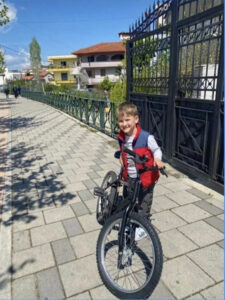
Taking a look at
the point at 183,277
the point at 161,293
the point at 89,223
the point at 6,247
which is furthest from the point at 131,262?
the point at 6,247

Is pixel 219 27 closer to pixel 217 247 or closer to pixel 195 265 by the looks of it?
pixel 217 247

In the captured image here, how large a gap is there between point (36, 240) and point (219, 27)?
388 centimetres

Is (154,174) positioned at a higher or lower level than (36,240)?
higher

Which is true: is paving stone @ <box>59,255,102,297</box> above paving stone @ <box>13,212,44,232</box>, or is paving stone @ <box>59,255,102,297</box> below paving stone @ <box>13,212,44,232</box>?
below

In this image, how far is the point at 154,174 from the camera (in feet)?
7.75

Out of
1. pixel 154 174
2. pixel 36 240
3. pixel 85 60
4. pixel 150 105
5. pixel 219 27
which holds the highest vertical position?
pixel 85 60

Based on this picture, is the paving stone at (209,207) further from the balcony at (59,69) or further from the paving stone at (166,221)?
the balcony at (59,69)

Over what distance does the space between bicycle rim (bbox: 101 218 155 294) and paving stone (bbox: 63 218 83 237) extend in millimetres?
545

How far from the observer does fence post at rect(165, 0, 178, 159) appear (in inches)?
171

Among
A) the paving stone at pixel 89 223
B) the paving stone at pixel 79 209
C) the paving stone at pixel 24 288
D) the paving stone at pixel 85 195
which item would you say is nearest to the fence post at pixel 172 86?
the paving stone at pixel 85 195

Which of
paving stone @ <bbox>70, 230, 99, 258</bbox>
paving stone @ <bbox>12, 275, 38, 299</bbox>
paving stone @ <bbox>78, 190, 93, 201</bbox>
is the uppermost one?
paving stone @ <bbox>78, 190, 93, 201</bbox>

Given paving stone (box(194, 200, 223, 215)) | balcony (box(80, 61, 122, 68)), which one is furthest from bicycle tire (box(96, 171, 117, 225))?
balcony (box(80, 61, 122, 68))

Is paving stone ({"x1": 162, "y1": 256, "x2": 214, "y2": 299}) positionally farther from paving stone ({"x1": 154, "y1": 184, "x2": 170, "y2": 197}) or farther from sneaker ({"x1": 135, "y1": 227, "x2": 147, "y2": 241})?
paving stone ({"x1": 154, "y1": 184, "x2": 170, "y2": 197})

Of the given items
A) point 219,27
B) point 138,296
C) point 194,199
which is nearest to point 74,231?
point 138,296
